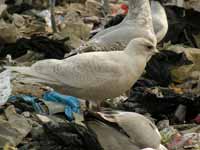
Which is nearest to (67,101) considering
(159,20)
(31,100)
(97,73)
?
(31,100)

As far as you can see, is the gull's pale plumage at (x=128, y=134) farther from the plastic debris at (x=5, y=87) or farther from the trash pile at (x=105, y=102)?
the plastic debris at (x=5, y=87)

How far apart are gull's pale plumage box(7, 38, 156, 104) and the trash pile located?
0.14 m

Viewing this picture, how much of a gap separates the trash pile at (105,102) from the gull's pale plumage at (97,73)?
14 cm

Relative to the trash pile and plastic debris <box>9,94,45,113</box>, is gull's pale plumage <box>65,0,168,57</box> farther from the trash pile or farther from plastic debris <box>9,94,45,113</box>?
plastic debris <box>9,94,45,113</box>

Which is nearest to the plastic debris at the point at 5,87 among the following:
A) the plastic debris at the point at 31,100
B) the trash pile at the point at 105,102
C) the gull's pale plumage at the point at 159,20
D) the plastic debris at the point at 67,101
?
the trash pile at the point at 105,102

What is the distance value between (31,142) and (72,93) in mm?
564

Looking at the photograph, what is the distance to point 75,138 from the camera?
16.9ft

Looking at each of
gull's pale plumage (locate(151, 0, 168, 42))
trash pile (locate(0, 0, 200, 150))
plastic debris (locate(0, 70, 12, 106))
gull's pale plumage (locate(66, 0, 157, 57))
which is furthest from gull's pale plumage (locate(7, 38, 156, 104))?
gull's pale plumage (locate(151, 0, 168, 42))

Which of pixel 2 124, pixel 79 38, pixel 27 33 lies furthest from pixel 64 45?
pixel 2 124

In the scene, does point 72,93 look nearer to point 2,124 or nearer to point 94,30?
point 2,124

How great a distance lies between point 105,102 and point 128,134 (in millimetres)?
1385

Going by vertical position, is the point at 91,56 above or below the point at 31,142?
above

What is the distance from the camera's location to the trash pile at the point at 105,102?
520cm

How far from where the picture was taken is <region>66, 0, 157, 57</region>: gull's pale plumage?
7.09 meters
